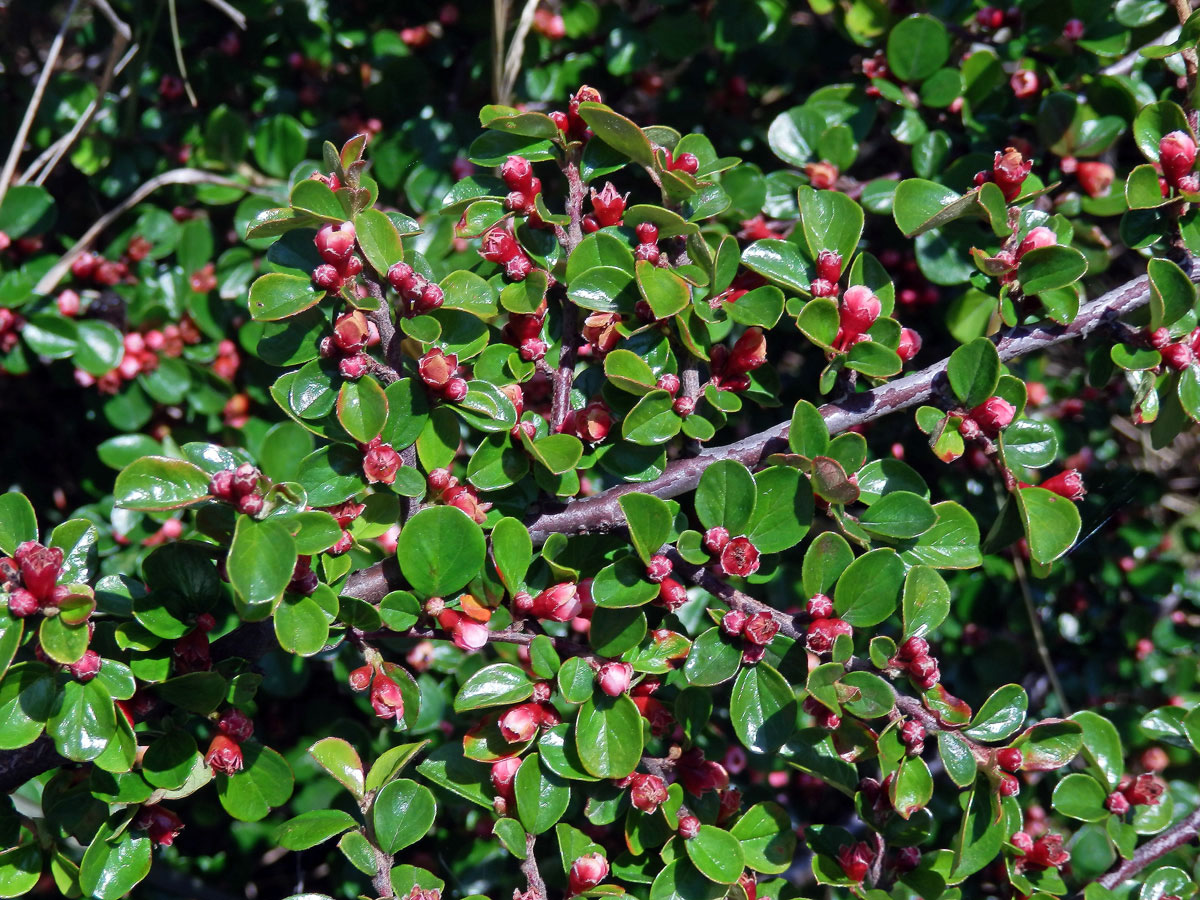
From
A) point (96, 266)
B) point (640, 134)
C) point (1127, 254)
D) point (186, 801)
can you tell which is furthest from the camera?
point (1127, 254)

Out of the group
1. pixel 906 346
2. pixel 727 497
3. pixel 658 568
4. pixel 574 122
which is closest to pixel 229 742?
pixel 658 568

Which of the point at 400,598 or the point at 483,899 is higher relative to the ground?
the point at 400,598

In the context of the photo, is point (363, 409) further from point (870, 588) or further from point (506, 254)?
point (870, 588)

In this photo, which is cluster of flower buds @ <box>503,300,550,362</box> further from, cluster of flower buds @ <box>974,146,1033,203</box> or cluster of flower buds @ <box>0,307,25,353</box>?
cluster of flower buds @ <box>0,307,25,353</box>

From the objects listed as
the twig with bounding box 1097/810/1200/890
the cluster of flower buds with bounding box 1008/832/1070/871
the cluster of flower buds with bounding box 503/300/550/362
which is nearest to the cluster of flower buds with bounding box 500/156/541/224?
the cluster of flower buds with bounding box 503/300/550/362

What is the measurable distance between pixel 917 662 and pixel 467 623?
542mm

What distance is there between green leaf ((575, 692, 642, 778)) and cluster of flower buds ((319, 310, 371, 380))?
476 mm

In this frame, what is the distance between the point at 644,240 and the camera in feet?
4.19

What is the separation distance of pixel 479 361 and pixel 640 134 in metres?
0.36

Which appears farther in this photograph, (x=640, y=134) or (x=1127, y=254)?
(x=1127, y=254)

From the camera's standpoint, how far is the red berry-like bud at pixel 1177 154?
1327 millimetres

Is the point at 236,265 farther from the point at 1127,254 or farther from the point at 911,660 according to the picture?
the point at 1127,254

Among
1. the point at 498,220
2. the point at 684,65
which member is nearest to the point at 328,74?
the point at 684,65

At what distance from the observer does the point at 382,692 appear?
119cm
